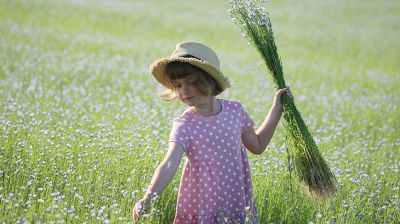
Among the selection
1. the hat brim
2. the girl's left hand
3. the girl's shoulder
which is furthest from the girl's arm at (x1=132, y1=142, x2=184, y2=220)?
the girl's left hand

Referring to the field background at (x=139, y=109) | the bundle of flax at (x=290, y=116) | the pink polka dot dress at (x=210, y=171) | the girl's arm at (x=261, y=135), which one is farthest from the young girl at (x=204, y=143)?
the bundle of flax at (x=290, y=116)

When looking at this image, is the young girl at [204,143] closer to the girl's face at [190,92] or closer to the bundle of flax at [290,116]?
the girl's face at [190,92]

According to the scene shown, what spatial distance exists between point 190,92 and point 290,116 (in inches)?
37.6

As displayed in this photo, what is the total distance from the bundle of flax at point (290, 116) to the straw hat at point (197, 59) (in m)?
0.61

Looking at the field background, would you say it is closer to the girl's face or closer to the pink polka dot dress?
the pink polka dot dress

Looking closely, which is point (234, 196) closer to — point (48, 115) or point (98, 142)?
point (98, 142)

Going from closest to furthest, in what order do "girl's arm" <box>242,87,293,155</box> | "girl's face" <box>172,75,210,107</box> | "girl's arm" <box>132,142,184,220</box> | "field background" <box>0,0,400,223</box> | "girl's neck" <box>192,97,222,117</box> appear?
"girl's arm" <box>132,142,184,220</box>
"girl's face" <box>172,75,210,107</box>
"girl's neck" <box>192,97,222,117</box>
"girl's arm" <box>242,87,293,155</box>
"field background" <box>0,0,400,223</box>

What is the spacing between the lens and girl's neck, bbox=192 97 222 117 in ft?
14.8

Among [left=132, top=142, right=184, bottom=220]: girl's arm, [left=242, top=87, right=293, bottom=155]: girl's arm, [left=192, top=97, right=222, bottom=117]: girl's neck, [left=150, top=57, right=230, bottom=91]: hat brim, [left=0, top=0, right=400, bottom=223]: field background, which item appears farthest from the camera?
[left=0, top=0, right=400, bottom=223]: field background

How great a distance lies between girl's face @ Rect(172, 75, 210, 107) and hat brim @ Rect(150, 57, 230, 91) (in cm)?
14

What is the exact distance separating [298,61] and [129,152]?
1008 centimetres

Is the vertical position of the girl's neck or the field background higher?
the girl's neck

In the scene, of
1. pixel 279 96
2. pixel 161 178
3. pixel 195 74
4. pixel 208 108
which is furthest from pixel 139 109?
pixel 161 178

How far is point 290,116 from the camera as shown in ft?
16.1
